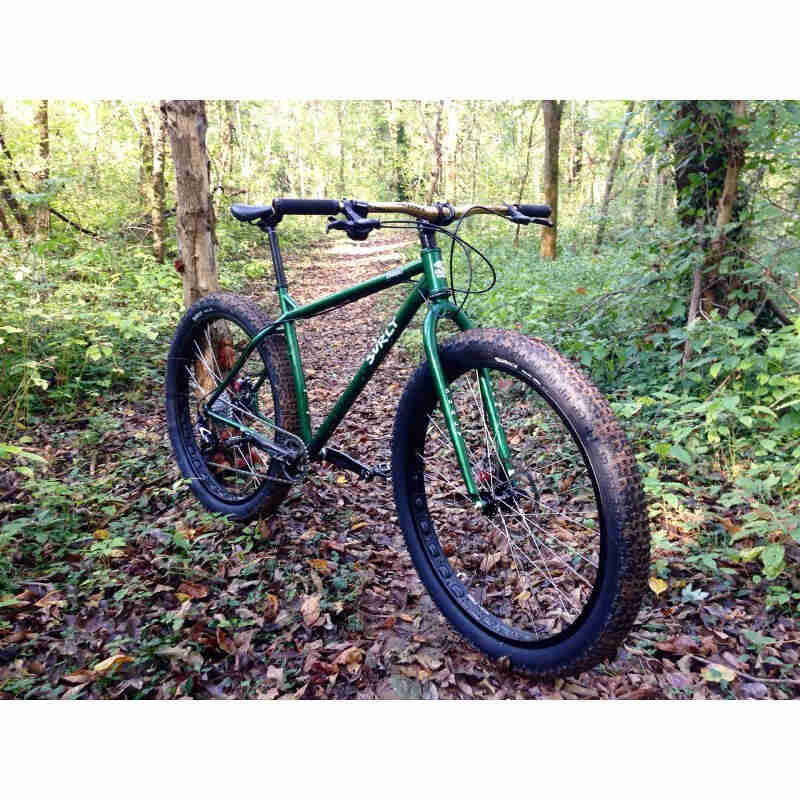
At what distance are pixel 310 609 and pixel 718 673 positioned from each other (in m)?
1.25

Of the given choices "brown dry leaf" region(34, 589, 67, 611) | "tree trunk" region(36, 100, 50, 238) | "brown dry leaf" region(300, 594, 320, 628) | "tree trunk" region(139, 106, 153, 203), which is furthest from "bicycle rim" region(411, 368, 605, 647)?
"tree trunk" region(139, 106, 153, 203)

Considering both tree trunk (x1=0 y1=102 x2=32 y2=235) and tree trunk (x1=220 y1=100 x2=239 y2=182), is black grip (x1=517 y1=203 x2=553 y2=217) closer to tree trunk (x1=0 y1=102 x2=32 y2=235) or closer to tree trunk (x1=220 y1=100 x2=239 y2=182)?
tree trunk (x1=0 y1=102 x2=32 y2=235)

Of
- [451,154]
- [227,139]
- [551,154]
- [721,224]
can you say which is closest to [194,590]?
[721,224]

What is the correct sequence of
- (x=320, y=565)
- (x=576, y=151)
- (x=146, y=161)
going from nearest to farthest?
(x=320, y=565)
(x=146, y=161)
(x=576, y=151)

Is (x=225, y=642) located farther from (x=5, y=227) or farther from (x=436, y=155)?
(x=436, y=155)

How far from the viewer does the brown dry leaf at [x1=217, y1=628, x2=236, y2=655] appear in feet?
5.65

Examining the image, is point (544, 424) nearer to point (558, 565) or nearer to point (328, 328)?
point (558, 565)

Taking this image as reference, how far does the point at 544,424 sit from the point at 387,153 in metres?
14.2

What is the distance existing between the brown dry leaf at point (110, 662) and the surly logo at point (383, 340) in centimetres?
121

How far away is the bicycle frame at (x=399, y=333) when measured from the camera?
167 cm

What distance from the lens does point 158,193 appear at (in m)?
5.88

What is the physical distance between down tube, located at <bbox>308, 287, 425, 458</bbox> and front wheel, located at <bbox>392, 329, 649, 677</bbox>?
0.21 m
